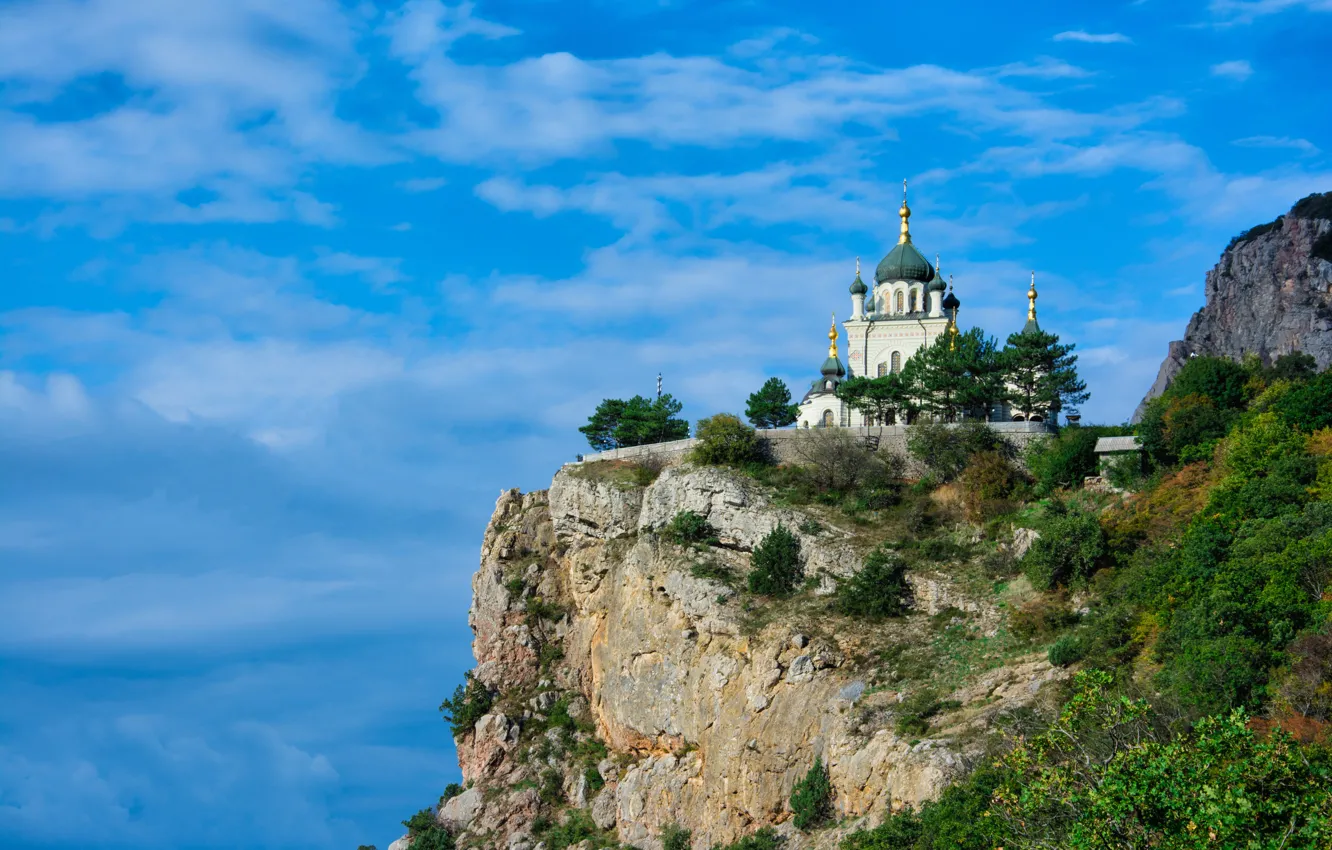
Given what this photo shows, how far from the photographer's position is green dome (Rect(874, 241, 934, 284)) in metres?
72.6

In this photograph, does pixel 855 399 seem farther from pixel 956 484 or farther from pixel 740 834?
pixel 740 834

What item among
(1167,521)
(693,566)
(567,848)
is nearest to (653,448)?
(693,566)

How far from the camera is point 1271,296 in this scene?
12712 centimetres

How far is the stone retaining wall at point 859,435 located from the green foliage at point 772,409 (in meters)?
5.62

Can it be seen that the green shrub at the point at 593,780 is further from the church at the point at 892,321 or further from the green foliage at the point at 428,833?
the church at the point at 892,321

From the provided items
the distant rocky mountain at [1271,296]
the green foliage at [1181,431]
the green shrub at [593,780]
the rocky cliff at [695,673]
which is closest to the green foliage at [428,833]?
the rocky cliff at [695,673]

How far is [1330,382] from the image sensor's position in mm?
51906

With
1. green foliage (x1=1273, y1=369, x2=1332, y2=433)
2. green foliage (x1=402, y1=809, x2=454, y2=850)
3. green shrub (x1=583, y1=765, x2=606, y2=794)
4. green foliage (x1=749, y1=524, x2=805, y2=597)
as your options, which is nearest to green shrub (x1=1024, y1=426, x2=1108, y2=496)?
green foliage (x1=1273, y1=369, x2=1332, y2=433)

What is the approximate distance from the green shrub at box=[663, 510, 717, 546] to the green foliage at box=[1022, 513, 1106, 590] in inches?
496

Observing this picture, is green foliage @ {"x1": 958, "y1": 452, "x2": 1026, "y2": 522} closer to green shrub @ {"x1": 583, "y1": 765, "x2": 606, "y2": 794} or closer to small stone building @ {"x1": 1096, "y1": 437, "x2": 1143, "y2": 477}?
small stone building @ {"x1": 1096, "y1": 437, "x2": 1143, "y2": 477}

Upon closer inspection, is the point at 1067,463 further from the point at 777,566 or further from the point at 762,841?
the point at 762,841

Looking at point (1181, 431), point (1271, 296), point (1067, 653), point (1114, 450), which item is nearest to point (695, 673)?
point (1067, 653)

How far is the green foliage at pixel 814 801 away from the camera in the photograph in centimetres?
4728

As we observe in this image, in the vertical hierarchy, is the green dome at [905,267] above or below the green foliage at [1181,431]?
above
